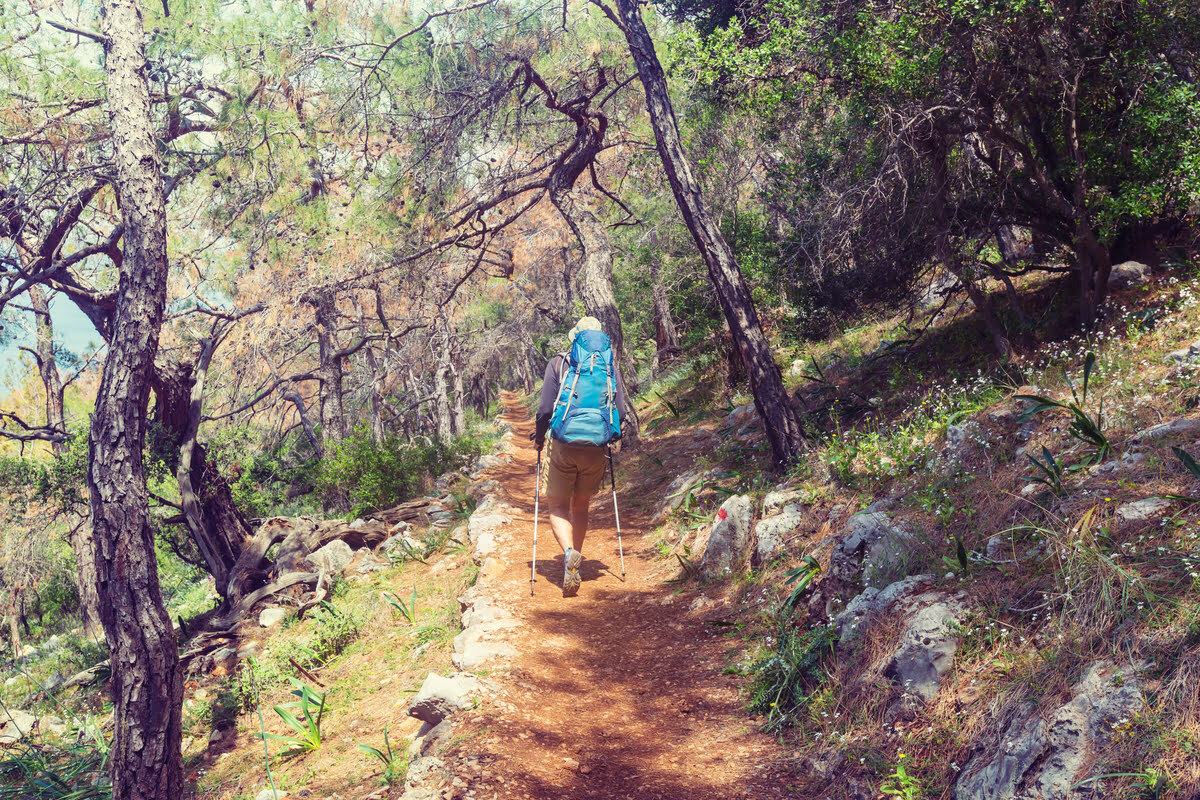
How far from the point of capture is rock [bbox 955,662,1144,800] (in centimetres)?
245

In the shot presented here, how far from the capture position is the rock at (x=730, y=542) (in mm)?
6047

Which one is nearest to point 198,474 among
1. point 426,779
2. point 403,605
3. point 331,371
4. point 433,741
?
point 331,371

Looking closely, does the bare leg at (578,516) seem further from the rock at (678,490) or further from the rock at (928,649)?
the rock at (928,649)

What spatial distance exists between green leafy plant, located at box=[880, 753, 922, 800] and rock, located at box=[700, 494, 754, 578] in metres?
2.97

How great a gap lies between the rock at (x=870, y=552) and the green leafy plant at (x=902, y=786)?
4.46 feet

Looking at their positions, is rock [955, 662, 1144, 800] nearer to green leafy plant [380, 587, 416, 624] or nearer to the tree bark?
green leafy plant [380, 587, 416, 624]

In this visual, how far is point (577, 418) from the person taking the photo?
5.95 metres

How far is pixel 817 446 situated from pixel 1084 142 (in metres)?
3.32

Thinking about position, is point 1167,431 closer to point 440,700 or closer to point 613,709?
point 613,709

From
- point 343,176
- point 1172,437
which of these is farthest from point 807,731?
point 343,176

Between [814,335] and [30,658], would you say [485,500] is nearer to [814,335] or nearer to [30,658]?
[814,335]

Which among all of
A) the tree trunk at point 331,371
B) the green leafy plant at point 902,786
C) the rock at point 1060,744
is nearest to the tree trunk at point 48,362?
the tree trunk at point 331,371

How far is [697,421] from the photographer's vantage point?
12.3m

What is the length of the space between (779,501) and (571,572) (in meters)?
1.82
